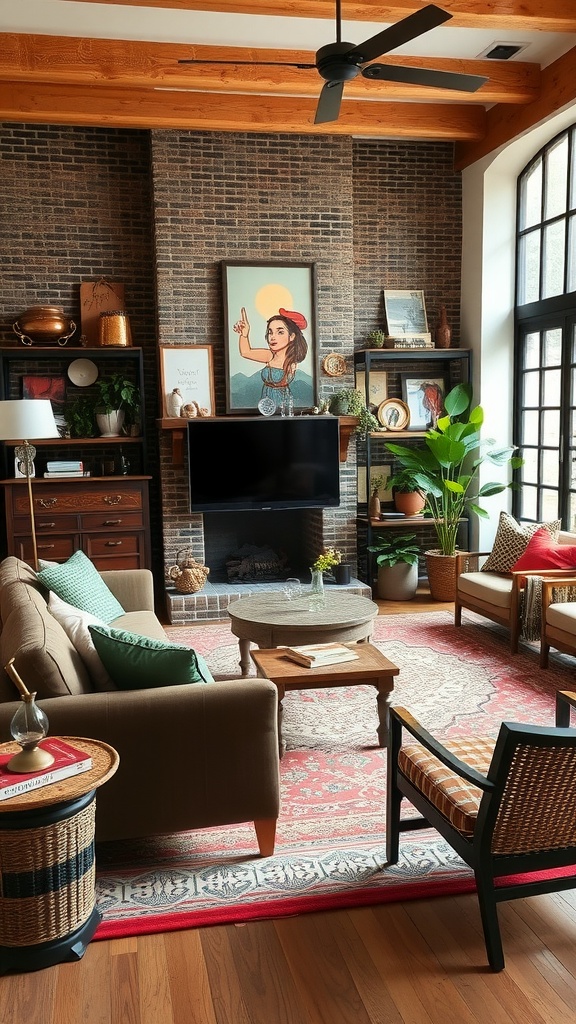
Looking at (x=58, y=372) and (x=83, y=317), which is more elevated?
(x=83, y=317)

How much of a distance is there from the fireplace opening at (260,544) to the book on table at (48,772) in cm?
471

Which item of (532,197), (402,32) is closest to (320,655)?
(402,32)

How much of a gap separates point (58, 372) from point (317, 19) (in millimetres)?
3482

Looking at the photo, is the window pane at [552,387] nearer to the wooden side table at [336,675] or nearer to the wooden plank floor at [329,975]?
the wooden side table at [336,675]

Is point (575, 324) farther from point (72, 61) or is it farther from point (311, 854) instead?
point (311, 854)

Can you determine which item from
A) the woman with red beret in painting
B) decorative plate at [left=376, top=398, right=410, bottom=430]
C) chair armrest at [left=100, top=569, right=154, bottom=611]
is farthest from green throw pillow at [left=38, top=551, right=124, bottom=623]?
decorative plate at [left=376, top=398, right=410, bottom=430]

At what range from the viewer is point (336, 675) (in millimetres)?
3678

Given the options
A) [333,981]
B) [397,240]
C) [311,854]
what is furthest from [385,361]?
[333,981]

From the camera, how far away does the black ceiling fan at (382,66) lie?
3.24m

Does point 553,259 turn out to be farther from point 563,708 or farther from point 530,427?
point 563,708

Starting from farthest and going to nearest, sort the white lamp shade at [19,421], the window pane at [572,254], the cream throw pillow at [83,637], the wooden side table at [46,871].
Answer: the window pane at [572,254] < the white lamp shade at [19,421] < the cream throw pillow at [83,637] < the wooden side table at [46,871]

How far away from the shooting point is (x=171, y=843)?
3115mm

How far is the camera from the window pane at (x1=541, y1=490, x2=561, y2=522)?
6.83 metres

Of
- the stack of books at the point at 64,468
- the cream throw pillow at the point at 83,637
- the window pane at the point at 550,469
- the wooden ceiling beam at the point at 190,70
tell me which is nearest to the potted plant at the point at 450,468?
the window pane at the point at 550,469
